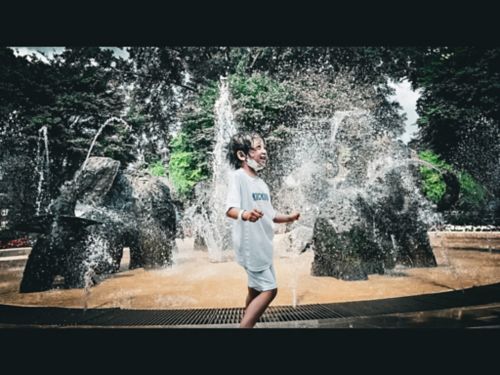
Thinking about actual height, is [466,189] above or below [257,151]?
above

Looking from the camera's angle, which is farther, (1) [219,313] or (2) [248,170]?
(1) [219,313]

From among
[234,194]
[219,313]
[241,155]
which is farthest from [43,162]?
[234,194]

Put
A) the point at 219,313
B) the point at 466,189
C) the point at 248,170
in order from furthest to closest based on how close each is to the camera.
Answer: the point at 466,189
the point at 219,313
the point at 248,170

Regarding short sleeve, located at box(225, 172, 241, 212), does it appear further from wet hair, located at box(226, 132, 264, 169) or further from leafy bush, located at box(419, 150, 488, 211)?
leafy bush, located at box(419, 150, 488, 211)

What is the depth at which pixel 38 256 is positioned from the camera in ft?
14.9

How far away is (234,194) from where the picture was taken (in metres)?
2.24

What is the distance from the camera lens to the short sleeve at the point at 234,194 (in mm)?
2211

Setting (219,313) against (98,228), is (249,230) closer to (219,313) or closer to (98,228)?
(219,313)

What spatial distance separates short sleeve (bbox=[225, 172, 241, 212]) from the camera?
2.21 metres

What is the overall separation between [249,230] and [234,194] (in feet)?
0.84

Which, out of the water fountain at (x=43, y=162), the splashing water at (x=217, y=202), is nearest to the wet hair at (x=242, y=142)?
the splashing water at (x=217, y=202)

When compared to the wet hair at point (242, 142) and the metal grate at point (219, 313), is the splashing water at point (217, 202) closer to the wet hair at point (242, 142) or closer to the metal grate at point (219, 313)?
the metal grate at point (219, 313)

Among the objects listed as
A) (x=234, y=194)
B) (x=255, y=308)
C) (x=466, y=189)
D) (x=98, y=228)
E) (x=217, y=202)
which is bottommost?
(x=255, y=308)
